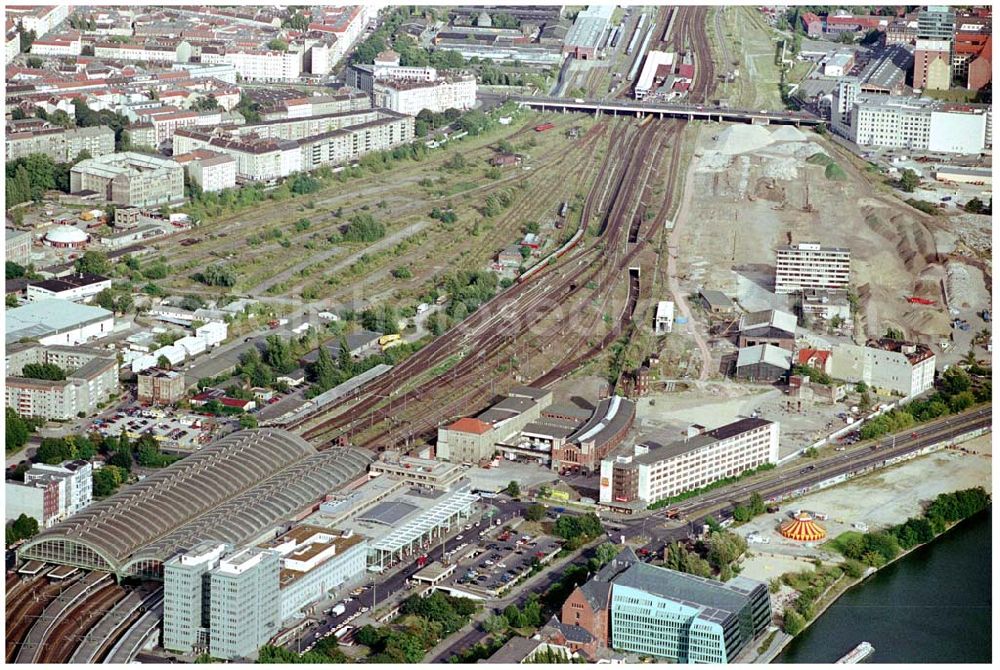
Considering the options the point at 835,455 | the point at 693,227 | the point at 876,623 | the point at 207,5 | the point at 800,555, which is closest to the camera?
the point at 876,623

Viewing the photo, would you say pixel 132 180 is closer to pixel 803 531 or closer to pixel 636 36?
pixel 803 531

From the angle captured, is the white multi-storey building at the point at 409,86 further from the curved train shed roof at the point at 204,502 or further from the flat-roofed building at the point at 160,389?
the curved train shed roof at the point at 204,502

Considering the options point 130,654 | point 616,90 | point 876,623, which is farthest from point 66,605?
point 616,90

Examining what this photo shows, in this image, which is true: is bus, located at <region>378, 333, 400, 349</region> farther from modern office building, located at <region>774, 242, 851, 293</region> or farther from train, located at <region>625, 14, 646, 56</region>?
train, located at <region>625, 14, 646, 56</region>

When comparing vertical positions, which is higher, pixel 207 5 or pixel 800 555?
pixel 207 5

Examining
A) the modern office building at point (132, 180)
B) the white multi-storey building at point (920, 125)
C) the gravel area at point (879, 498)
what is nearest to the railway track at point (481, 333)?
the gravel area at point (879, 498)

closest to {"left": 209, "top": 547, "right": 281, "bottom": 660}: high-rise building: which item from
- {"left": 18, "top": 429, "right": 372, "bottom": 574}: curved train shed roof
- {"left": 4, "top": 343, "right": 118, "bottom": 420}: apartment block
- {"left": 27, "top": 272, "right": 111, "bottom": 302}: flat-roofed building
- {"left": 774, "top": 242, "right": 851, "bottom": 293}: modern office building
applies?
{"left": 18, "top": 429, "right": 372, "bottom": 574}: curved train shed roof

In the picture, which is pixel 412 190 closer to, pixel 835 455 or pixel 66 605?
Answer: pixel 835 455

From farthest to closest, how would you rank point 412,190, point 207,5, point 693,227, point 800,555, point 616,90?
1. point 207,5
2. point 616,90
3. point 412,190
4. point 693,227
5. point 800,555

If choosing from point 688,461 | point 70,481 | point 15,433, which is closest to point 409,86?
point 15,433
